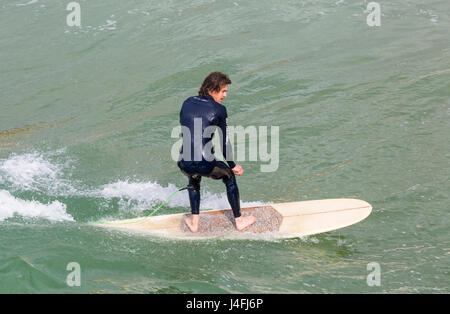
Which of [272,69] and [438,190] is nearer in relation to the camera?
[438,190]

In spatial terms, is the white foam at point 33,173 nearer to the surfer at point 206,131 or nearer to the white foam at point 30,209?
the white foam at point 30,209

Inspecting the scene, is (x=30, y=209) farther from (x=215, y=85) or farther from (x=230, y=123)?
(x=230, y=123)

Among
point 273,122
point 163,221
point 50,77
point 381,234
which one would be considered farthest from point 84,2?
point 381,234

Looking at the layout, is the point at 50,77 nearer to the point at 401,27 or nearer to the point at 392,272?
the point at 401,27

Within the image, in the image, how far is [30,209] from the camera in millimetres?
7152

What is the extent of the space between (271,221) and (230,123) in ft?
13.2

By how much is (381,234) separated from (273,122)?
12.9 ft

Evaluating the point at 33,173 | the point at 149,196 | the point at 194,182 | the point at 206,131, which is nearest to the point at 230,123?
the point at 149,196

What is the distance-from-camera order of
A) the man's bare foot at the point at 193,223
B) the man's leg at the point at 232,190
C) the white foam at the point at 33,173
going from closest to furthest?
1. the man's leg at the point at 232,190
2. the man's bare foot at the point at 193,223
3. the white foam at the point at 33,173

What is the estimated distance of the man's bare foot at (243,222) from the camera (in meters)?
6.62

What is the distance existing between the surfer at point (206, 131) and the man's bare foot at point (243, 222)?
1.30ft

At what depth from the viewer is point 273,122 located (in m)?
10.3

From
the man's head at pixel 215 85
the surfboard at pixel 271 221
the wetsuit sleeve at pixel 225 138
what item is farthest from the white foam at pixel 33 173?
the man's head at pixel 215 85

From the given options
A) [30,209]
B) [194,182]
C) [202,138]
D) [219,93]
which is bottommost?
[30,209]
